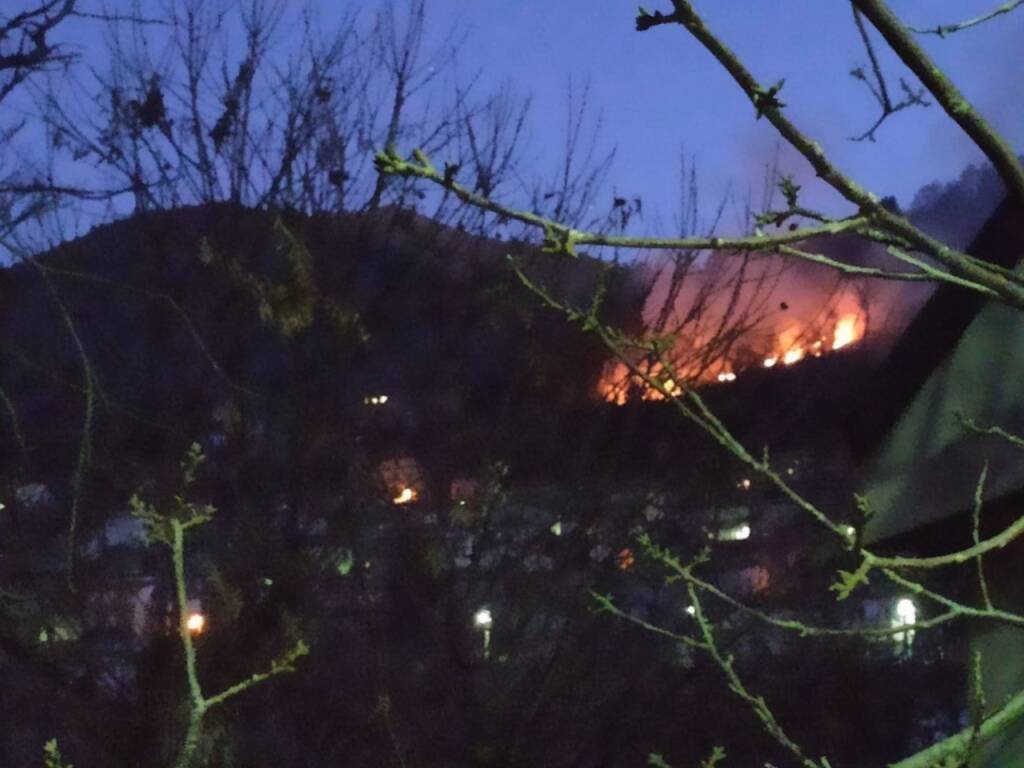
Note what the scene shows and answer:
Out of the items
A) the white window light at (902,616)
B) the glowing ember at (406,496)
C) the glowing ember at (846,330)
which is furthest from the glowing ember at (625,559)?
the glowing ember at (846,330)

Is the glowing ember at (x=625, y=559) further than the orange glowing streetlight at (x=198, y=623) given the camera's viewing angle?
Yes

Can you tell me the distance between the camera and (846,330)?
12.1 meters

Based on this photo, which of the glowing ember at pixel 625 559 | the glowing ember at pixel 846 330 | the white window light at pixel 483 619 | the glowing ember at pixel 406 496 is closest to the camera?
the glowing ember at pixel 406 496

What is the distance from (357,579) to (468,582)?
0.88 m

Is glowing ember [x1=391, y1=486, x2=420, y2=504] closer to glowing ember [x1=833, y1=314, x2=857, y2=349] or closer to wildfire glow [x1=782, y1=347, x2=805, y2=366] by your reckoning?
wildfire glow [x1=782, y1=347, x2=805, y2=366]

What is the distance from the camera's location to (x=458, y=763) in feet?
29.0

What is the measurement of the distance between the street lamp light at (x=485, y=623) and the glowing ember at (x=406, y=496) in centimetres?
109

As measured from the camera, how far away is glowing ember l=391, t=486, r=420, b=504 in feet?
27.7

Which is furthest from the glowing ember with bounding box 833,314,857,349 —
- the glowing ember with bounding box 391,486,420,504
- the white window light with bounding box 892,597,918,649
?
the glowing ember with bounding box 391,486,420,504

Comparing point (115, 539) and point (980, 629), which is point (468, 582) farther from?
point (980, 629)

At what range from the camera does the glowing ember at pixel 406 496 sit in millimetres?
8438

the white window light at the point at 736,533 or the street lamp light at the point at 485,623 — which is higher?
the white window light at the point at 736,533

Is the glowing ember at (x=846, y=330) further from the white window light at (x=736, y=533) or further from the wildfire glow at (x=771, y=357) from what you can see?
the white window light at (x=736, y=533)

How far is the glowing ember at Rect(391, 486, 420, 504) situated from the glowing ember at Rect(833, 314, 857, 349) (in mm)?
5571
